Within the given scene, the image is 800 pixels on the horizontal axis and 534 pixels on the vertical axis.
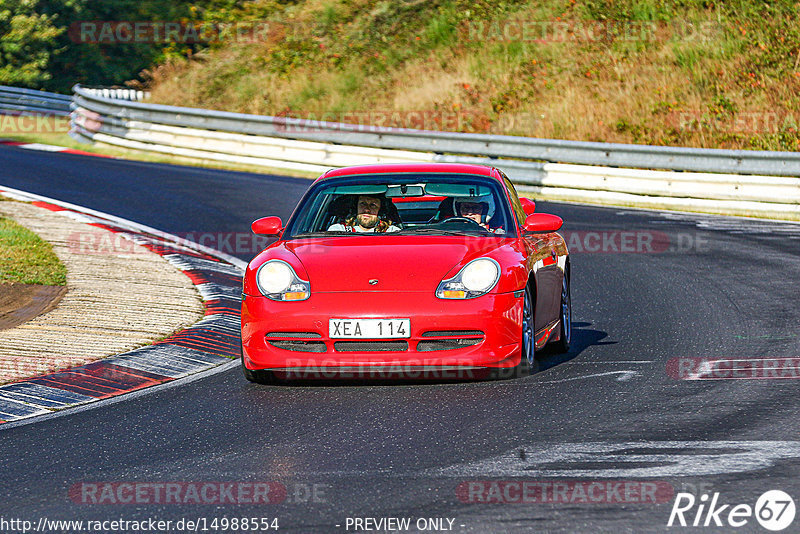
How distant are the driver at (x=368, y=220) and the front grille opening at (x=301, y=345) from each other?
1331 millimetres

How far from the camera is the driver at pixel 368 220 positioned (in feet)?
28.1

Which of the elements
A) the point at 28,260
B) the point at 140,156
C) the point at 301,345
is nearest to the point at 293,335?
the point at 301,345

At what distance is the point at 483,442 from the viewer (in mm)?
6012

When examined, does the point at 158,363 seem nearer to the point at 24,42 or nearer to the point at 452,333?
the point at 452,333

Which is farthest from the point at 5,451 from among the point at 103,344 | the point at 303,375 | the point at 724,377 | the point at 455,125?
the point at 455,125


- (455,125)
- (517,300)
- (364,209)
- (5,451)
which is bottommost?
(5,451)

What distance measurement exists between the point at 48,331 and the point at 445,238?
3375mm

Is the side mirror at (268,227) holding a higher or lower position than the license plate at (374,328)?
higher

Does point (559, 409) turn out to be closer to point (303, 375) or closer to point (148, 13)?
point (303, 375)

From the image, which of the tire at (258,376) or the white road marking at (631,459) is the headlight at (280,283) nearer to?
the tire at (258,376)

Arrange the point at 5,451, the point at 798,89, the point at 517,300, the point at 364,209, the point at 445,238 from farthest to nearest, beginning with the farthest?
→ the point at 798,89
the point at 364,209
the point at 445,238
the point at 517,300
the point at 5,451

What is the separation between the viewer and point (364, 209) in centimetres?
858

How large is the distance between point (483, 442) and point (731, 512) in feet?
5.20

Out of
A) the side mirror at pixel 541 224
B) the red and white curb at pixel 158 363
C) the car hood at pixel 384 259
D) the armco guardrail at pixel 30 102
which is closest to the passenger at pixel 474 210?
the side mirror at pixel 541 224
